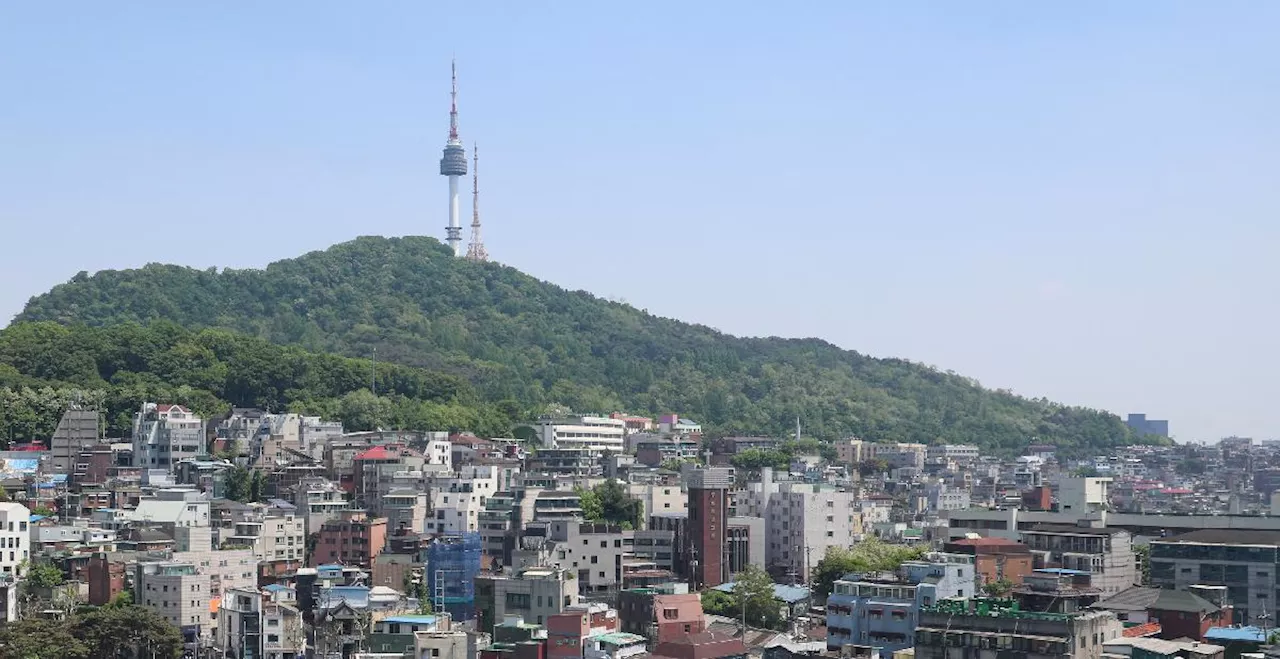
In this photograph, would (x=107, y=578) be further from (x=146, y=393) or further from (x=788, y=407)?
(x=788, y=407)

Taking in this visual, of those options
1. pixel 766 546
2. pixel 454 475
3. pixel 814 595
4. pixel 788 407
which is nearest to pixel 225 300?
pixel 788 407

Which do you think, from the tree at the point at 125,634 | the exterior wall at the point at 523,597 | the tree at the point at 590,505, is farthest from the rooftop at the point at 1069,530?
the tree at the point at 125,634

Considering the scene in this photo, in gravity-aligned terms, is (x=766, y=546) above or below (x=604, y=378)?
below

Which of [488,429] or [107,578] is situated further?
[488,429]

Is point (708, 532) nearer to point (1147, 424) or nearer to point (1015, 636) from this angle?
point (1015, 636)

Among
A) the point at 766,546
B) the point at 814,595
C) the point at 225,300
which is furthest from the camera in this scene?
the point at 225,300

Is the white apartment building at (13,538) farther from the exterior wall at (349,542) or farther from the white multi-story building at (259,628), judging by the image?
the white multi-story building at (259,628)

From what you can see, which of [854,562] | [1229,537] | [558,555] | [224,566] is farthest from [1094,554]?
[224,566]
